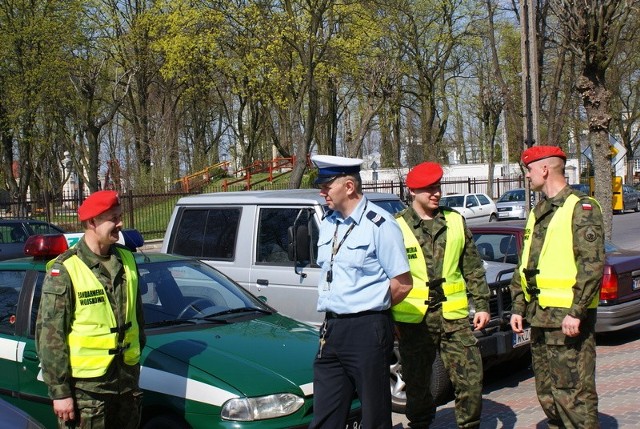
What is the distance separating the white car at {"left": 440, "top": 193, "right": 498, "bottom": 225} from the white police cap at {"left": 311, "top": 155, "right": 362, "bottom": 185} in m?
30.5

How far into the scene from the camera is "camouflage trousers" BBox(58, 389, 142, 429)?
4.18 metres

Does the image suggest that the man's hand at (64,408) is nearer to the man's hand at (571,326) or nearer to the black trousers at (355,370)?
the black trousers at (355,370)

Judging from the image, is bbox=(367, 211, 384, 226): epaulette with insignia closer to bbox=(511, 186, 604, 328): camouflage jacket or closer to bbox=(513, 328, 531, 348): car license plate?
bbox=(511, 186, 604, 328): camouflage jacket

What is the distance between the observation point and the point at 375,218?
14.2 ft

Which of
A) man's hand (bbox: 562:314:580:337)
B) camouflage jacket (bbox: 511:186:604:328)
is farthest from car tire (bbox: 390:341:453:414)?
man's hand (bbox: 562:314:580:337)

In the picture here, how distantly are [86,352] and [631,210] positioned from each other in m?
43.9

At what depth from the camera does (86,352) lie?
4.19 m

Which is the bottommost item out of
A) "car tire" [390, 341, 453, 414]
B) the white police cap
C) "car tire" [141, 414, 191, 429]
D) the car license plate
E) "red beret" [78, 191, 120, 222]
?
"car tire" [390, 341, 453, 414]

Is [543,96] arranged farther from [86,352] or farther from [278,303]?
[86,352]

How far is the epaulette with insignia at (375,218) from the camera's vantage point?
4.32 meters

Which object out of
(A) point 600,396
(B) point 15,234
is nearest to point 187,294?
(A) point 600,396

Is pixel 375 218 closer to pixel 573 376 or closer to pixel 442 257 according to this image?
pixel 442 257

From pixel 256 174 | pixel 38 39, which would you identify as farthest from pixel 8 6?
pixel 256 174

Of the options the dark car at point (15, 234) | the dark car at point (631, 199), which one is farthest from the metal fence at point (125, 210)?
the dark car at point (631, 199)
